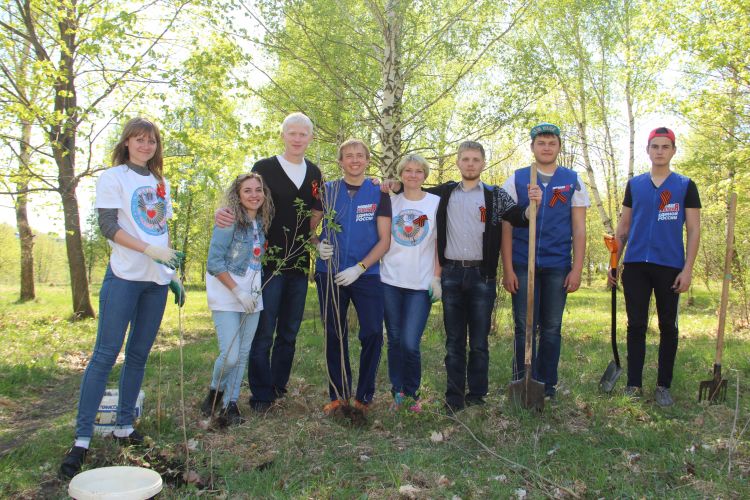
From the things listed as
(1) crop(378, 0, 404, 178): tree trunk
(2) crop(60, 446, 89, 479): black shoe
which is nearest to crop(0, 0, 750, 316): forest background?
(1) crop(378, 0, 404, 178): tree trunk

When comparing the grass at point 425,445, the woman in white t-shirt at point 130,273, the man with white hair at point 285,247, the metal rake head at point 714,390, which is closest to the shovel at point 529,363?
the grass at point 425,445

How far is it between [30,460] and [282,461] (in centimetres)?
162

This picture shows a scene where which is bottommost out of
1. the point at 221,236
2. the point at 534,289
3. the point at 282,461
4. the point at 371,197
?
the point at 282,461

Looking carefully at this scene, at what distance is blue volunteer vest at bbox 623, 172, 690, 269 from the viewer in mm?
4371

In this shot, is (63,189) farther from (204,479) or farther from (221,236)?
(204,479)

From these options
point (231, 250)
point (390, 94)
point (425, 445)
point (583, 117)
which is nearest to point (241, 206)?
point (231, 250)

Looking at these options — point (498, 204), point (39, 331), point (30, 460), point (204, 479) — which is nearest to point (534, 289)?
point (498, 204)

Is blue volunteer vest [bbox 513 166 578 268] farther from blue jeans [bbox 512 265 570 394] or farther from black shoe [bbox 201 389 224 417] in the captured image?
black shoe [bbox 201 389 224 417]

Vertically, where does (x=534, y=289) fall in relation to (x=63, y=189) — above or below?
below

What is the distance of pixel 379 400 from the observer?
4586 millimetres

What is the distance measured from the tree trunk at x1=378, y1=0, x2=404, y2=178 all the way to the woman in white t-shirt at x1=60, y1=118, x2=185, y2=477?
4.56 meters

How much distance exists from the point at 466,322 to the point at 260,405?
1.77 metres

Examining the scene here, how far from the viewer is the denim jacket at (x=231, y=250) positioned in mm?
3900

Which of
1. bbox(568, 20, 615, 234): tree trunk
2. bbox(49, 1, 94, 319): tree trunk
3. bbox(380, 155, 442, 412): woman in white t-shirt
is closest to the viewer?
bbox(380, 155, 442, 412): woman in white t-shirt
